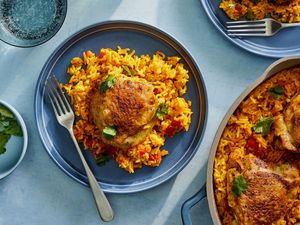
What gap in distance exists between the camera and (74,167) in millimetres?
3422

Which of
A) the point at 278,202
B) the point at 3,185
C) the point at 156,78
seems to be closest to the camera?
the point at 278,202

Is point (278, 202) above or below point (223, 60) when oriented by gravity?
below

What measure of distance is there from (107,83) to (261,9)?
1010 mm

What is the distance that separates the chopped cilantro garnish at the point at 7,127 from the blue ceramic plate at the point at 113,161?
169mm

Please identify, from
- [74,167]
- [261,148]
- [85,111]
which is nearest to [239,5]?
[261,148]

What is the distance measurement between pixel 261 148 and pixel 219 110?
41 centimetres

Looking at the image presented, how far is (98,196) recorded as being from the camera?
131 inches

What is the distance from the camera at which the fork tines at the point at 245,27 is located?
342 centimetres

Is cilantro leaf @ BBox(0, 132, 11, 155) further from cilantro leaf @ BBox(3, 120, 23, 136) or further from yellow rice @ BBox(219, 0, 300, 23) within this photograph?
yellow rice @ BBox(219, 0, 300, 23)

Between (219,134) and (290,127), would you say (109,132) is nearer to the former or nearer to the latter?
(219,134)

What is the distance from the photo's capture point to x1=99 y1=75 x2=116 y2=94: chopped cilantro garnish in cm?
318

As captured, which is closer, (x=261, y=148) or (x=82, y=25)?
(x=261, y=148)

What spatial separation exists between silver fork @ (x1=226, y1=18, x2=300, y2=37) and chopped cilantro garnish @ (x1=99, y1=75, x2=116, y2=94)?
0.75 meters

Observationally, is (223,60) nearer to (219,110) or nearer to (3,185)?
(219,110)
